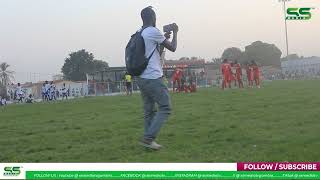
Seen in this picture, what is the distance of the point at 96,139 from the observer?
9.30m

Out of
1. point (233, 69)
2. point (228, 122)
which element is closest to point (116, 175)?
point (228, 122)

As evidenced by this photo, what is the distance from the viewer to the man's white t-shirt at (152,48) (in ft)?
25.0

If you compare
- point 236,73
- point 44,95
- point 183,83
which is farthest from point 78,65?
point 236,73

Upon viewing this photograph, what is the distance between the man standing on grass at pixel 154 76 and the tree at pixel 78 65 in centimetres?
10774

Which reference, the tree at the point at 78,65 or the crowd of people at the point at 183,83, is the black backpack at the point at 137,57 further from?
the tree at the point at 78,65

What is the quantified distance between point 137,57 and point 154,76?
1.20ft

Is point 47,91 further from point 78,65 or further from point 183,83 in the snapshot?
point 78,65

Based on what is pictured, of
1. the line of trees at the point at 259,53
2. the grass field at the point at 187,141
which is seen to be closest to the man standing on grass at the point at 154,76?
the grass field at the point at 187,141

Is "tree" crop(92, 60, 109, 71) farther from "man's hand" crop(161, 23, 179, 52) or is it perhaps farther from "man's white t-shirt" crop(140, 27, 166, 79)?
"man's white t-shirt" crop(140, 27, 166, 79)

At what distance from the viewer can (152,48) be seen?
7664 mm

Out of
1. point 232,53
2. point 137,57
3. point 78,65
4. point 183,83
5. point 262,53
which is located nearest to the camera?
point 137,57

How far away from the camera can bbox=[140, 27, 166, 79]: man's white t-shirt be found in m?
7.63

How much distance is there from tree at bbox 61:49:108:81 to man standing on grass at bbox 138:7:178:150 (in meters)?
108

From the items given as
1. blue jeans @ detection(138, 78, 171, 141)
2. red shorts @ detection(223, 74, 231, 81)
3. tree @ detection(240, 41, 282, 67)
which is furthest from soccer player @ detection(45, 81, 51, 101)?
tree @ detection(240, 41, 282, 67)
